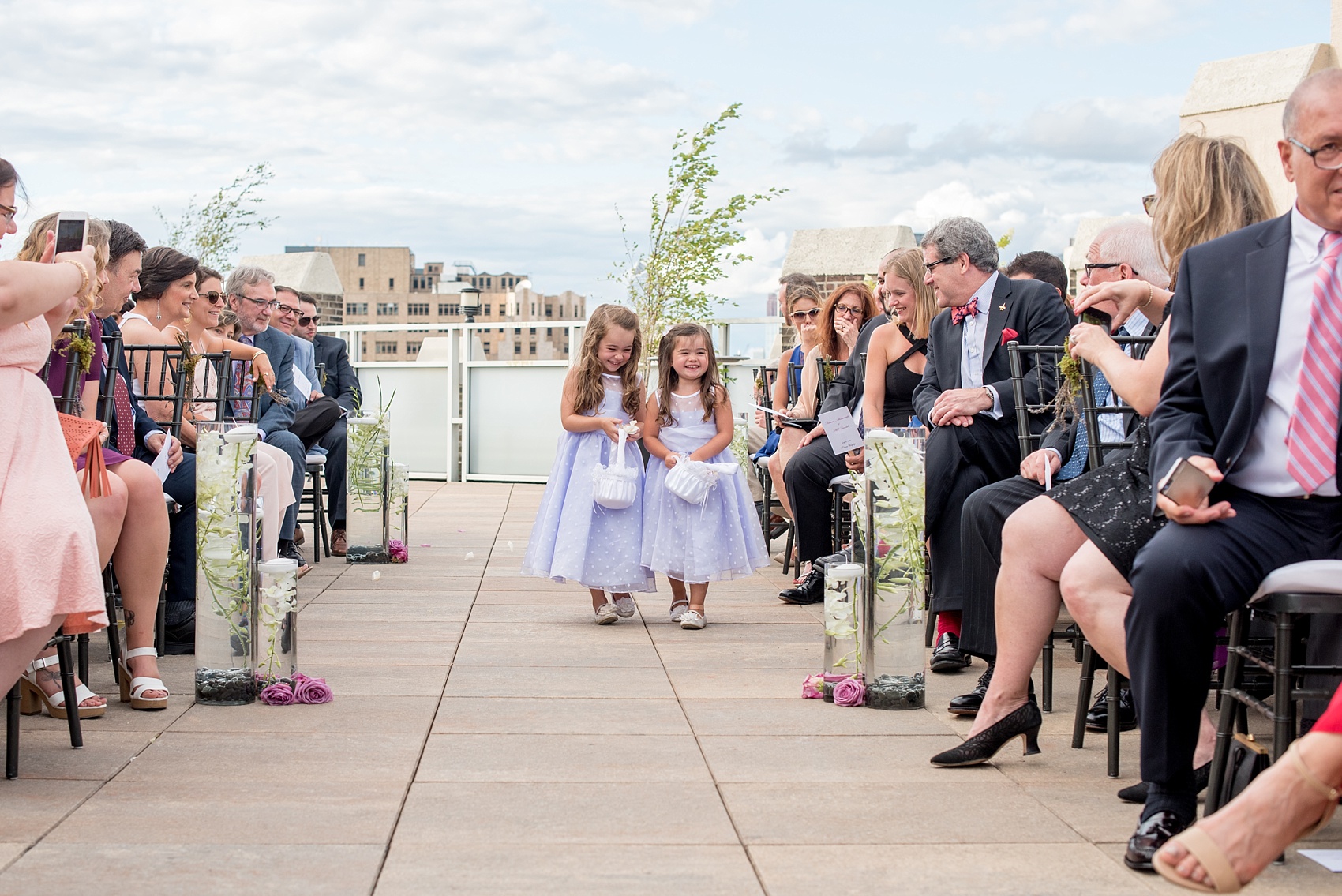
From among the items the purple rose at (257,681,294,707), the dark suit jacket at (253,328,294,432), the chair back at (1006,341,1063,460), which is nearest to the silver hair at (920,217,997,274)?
the chair back at (1006,341,1063,460)

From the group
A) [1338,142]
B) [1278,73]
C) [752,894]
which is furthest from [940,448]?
[1278,73]

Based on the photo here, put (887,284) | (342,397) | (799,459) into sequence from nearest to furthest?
(887,284)
(799,459)
(342,397)

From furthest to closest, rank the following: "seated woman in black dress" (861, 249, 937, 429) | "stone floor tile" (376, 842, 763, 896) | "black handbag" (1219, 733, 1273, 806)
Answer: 1. "seated woman in black dress" (861, 249, 937, 429)
2. "black handbag" (1219, 733, 1273, 806)
3. "stone floor tile" (376, 842, 763, 896)

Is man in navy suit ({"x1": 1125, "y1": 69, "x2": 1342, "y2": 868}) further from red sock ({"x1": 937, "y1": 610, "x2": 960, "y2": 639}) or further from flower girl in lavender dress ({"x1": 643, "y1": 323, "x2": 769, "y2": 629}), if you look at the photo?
flower girl in lavender dress ({"x1": 643, "y1": 323, "x2": 769, "y2": 629})

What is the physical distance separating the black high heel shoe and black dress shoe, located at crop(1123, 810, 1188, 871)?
2.49 feet

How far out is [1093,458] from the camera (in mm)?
4133

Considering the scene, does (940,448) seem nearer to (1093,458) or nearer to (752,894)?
(1093,458)

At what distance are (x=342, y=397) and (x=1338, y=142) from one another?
7.37 m

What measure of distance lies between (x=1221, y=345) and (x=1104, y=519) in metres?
0.56

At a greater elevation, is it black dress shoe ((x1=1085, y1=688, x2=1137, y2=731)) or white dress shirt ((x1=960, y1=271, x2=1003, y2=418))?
white dress shirt ((x1=960, y1=271, x2=1003, y2=418))

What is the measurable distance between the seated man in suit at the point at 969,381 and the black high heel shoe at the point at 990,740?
134 cm

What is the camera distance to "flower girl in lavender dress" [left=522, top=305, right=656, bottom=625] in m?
6.42

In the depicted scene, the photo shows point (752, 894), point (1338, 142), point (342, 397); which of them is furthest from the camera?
point (342, 397)

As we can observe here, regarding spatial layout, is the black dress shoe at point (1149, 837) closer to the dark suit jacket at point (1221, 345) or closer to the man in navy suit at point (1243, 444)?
the man in navy suit at point (1243, 444)
